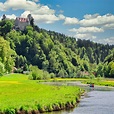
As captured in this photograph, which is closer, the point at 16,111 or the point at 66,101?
the point at 16,111

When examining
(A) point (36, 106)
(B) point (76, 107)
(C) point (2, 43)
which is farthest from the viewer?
(C) point (2, 43)

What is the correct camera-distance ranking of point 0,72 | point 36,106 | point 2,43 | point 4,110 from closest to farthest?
1. point 4,110
2. point 36,106
3. point 0,72
4. point 2,43

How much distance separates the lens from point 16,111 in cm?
4609

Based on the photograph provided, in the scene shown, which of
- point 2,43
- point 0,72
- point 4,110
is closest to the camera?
point 4,110

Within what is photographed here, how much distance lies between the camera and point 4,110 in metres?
44.6

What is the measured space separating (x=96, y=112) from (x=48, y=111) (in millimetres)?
7533

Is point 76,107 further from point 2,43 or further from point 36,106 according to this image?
point 2,43

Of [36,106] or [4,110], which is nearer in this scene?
[4,110]

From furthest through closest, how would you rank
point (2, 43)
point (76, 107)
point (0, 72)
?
point (2, 43), point (0, 72), point (76, 107)

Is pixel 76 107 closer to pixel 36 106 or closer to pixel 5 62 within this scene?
pixel 36 106

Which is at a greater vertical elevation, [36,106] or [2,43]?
[2,43]

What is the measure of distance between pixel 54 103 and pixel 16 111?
34.8ft

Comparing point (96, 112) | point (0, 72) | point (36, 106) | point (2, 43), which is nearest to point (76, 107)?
point (96, 112)

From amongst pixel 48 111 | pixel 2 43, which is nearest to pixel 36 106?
pixel 48 111
